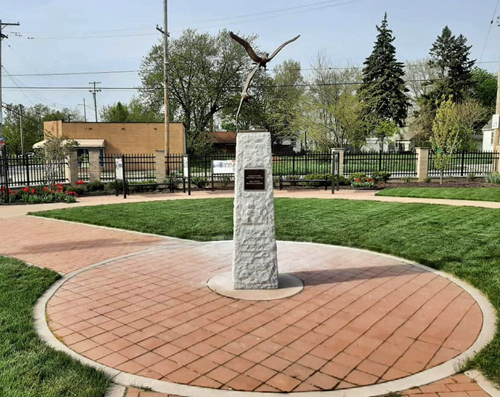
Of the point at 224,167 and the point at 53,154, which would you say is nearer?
the point at 224,167

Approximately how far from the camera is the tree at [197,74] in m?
42.0

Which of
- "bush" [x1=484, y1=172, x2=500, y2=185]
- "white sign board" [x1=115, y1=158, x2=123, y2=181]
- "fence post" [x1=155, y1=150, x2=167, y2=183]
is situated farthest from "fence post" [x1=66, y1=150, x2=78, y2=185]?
"bush" [x1=484, y1=172, x2=500, y2=185]

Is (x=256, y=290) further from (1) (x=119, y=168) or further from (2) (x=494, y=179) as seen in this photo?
(2) (x=494, y=179)

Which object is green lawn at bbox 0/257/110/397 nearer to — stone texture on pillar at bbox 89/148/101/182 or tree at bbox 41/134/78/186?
tree at bbox 41/134/78/186

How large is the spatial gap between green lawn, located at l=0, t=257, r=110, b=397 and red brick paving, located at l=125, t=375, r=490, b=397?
29cm

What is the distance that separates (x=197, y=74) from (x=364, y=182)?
95.2 ft

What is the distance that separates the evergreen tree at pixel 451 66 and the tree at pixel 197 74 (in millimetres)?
21017

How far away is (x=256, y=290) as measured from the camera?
5258 millimetres

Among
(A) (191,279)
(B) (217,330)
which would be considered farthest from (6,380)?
(A) (191,279)

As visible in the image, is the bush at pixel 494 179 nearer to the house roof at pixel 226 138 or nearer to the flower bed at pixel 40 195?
the flower bed at pixel 40 195

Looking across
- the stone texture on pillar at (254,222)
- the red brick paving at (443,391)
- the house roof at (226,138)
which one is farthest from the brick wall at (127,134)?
the red brick paving at (443,391)

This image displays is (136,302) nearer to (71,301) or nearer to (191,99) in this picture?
(71,301)

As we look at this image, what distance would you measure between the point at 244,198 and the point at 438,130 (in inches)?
710

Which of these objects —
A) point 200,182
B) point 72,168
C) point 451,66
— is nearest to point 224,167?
point 200,182
